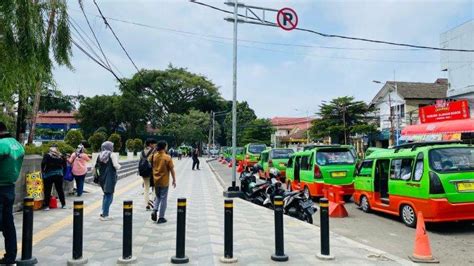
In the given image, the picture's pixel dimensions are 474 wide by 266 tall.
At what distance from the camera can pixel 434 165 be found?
844 centimetres

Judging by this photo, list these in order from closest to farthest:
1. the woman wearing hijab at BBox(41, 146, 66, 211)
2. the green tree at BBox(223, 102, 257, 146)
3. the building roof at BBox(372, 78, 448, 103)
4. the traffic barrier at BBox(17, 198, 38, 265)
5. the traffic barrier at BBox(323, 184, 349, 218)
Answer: the traffic barrier at BBox(17, 198, 38, 265)
the woman wearing hijab at BBox(41, 146, 66, 211)
the traffic barrier at BBox(323, 184, 349, 218)
the building roof at BBox(372, 78, 448, 103)
the green tree at BBox(223, 102, 257, 146)

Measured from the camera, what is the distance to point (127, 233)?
5.86m

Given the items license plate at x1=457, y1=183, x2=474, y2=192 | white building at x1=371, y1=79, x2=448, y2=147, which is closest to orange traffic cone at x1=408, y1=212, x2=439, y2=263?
license plate at x1=457, y1=183, x2=474, y2=192

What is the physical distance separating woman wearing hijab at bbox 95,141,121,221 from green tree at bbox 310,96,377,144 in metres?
33.6

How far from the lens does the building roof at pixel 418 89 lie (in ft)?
131

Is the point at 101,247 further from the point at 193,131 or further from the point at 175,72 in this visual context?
the point at 175,72

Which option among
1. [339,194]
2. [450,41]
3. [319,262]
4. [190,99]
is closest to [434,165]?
[339,194]

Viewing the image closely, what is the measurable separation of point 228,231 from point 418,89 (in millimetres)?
39718

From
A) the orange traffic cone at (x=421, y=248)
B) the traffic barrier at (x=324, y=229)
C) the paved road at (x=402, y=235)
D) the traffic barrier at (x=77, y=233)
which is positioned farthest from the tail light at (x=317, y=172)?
the traffic barrier at (x=77, y=233)

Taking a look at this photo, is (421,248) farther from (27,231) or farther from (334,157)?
(334,157)

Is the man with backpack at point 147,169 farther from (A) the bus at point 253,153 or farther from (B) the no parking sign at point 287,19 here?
(A) the bus at point 253,153

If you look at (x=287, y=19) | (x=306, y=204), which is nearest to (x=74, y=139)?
(x=287, y=19)

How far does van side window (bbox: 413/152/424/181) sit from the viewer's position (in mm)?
8648

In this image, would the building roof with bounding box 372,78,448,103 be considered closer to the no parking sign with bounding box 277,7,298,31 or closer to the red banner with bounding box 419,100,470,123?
the red banner with bounding box 419,100,470,123
